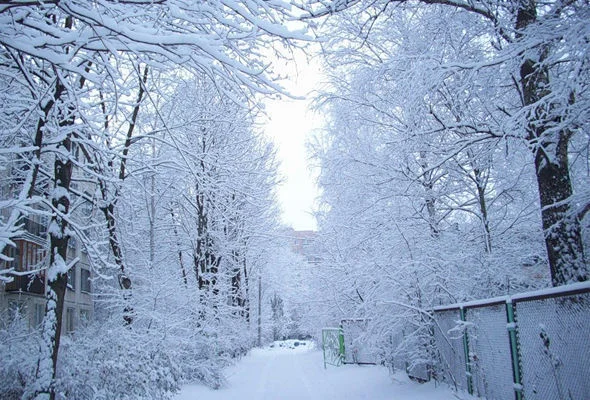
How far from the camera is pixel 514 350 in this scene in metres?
5.98

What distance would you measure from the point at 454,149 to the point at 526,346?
10.1 feet

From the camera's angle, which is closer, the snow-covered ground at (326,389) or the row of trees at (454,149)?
the row of trees at (454,149)

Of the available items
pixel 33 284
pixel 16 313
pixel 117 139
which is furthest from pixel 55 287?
pixel 33 284

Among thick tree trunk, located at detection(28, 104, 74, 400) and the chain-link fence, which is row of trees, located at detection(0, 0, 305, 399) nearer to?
thick tree trunk, located at detection(28, 104, 74, 400)

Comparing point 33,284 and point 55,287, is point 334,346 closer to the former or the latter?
point 33,284

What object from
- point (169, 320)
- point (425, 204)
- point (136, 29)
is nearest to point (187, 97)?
point (169, 320)

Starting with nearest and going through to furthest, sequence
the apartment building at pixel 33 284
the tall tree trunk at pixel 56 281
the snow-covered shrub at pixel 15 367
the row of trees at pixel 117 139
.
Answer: the row of trees at pixel 117 139
the tall tree trunk at pixel 56 281
the snow-covered shrub at pixel 15 367
the apartment building at pixel 33 284

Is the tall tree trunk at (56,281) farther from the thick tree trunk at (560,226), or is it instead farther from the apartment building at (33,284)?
the thick tree trunk at (560,226)

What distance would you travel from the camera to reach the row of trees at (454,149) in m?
5.86

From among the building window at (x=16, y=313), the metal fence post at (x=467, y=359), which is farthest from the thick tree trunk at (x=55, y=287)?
the metal fence post at (x=467, y=359)

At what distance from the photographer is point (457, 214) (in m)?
11.7

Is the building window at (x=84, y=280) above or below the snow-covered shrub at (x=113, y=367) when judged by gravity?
above

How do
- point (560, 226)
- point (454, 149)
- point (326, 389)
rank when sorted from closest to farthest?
point (560, 226) < point (454, 149) < point (326, 389)

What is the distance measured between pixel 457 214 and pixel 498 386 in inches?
224
